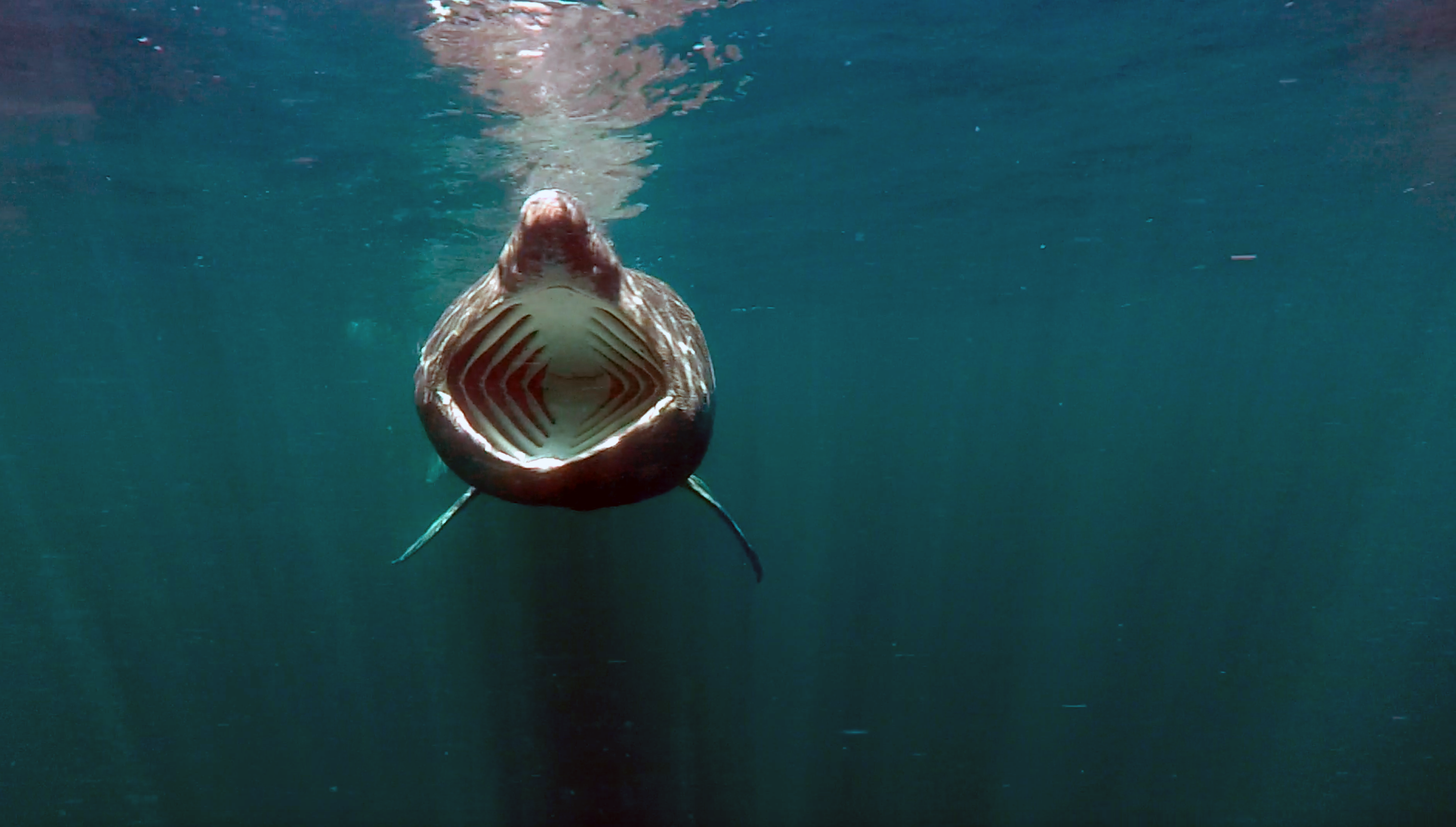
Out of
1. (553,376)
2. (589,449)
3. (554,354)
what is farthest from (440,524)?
(589,449)

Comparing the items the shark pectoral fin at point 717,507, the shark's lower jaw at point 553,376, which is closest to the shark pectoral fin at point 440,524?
the shark pectoral fin at point 717,507

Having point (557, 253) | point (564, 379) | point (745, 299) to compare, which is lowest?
point (745, 299)

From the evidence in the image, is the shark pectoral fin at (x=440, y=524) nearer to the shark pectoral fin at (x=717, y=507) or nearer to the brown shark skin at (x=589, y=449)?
the shark pectoral fin at (x=717, y=507)

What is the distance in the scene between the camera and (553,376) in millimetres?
3215

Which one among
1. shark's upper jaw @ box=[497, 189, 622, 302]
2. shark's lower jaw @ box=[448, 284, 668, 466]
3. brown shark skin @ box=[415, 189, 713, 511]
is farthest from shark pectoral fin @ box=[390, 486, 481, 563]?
shark's upper jaw @ box=[497, 189, 622, 302]

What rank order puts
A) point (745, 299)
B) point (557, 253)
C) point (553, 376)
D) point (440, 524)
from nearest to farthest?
point (557, 253)
point (553, 376)
point (440, 524)
point (745, 299)

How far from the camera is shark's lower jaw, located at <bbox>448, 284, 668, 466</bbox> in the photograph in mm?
2551

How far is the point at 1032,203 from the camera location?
15305 mm

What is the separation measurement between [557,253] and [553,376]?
0.96m

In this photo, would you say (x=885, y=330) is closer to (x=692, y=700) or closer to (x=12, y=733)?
(x=692, y=700)

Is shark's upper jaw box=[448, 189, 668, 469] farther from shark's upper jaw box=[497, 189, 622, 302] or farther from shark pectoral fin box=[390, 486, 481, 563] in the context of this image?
shark pectoral fin box=[390, 486, 481, 563]

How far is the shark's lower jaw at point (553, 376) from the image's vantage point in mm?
2551

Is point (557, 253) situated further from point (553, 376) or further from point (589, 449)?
point (553, 376)

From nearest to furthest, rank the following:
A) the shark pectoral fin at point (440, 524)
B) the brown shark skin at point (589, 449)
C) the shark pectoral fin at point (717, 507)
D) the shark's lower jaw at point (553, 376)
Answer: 1. the brown shark skin at point (589, 449)
2. the shark's lower jaw at point (553, 376)
3. the shark pectoral fin at point (717, 507)
4. the shark pectoral fin at point (440, 524)
